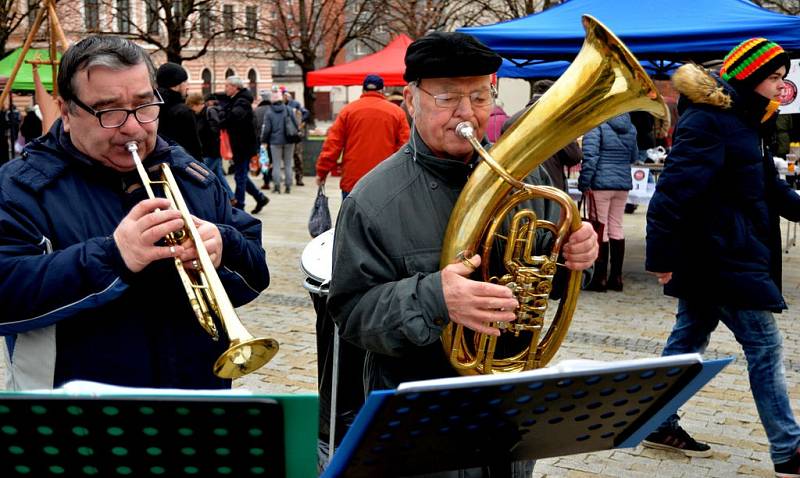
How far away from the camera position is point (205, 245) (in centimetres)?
213

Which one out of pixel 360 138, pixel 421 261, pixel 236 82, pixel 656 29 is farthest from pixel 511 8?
pixel 421 261

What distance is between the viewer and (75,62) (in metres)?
2.17

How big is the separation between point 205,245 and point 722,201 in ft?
8.33

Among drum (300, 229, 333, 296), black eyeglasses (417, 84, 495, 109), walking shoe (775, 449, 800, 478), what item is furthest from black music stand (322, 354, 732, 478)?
walking shoe (775, 449, 800, 478)

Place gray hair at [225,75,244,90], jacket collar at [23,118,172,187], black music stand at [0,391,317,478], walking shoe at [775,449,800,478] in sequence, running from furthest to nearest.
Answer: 1. gray hair at [225,75,244,90]
2. walking shoe at [775,449,800,478]
3. jacket collar at [23,118,172,187]
4. black music stand at [0,391,317,478]

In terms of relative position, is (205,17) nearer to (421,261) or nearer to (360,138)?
(360,138)

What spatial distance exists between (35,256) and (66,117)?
36 centimetres

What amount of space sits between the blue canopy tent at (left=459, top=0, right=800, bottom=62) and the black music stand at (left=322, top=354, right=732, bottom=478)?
6236 millimetres

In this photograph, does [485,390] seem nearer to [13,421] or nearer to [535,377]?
[535,377]

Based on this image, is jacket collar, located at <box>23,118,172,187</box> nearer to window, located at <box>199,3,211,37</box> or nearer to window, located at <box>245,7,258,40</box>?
window, located at <box>199,3,211,37</box>

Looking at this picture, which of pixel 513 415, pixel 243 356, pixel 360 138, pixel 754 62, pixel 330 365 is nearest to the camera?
pixel 513 415

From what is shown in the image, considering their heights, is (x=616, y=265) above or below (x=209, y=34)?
below

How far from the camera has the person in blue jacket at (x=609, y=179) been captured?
7777mm

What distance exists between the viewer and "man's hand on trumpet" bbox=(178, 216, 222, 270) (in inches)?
82.8
